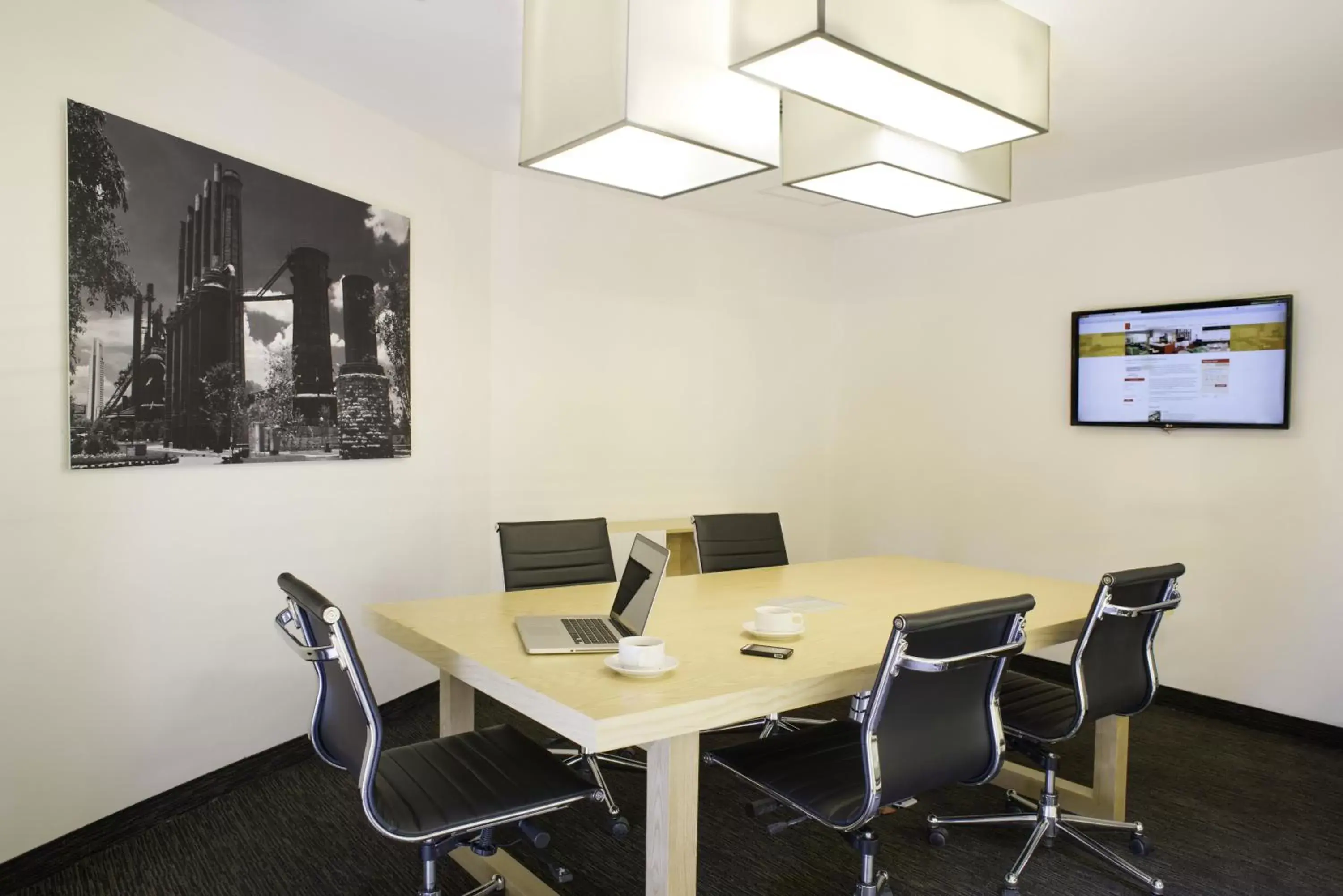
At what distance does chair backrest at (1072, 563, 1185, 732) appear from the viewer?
9.54 feet

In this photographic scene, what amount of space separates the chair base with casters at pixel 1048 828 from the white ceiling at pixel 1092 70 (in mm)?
2675

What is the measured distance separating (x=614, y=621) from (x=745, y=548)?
5.61 ft

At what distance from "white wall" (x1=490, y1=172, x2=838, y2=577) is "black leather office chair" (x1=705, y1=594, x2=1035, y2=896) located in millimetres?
→ 3147

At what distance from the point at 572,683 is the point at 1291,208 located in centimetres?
466

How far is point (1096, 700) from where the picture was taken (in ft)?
9.95

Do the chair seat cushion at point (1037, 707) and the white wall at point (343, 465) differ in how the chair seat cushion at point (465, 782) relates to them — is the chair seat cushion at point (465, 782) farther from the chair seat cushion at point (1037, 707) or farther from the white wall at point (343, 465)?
the chair seat cushion at point (1037, 707)

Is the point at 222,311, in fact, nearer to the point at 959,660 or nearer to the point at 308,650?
the point at 308,650

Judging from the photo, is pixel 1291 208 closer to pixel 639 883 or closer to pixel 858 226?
pixel 858 226

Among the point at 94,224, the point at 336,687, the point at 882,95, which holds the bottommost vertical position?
the point at 336,687

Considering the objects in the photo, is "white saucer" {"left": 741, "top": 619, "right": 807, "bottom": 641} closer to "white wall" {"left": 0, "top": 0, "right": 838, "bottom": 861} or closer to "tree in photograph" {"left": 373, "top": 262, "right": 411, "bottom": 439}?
"white wall" {"left": 0, "top": 0, "right": 838, "bottom": 861}

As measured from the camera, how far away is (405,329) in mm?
4648

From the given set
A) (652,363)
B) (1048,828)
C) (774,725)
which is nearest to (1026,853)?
(1048,828)

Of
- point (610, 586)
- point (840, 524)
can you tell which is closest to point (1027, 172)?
point (840, 524)

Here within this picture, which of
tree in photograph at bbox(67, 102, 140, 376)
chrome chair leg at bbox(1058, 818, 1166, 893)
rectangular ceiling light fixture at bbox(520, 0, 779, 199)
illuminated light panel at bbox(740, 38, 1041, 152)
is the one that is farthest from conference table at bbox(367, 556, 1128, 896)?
illuminated light panel at bbox(740, 38, 1041, 152)
